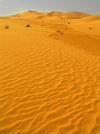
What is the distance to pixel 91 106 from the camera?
293 cm

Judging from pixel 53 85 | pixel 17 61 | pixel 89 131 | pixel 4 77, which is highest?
pixel 17 61

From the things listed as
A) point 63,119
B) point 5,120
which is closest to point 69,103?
point 63,119

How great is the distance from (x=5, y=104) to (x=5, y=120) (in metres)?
0.43

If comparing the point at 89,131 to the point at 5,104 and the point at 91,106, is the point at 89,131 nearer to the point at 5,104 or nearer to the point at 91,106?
the point at 91,106

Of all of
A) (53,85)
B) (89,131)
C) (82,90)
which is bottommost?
(89,131)

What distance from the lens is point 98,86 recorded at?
3.88 meters

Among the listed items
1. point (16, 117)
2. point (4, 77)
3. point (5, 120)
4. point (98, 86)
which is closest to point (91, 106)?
point (98, 86)

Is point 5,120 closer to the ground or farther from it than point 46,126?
farther from it

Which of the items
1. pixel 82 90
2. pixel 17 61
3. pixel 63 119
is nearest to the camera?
pixel 63 119

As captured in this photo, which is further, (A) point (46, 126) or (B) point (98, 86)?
(B) point (98, 86)

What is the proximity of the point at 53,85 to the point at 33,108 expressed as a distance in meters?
1.09

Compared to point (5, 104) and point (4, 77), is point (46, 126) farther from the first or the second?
point (4, 77)

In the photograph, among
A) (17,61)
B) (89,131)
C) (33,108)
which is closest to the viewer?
(89,131)

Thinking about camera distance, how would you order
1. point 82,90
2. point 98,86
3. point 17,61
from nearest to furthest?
point 82,90, point 98,86, point 17,61
